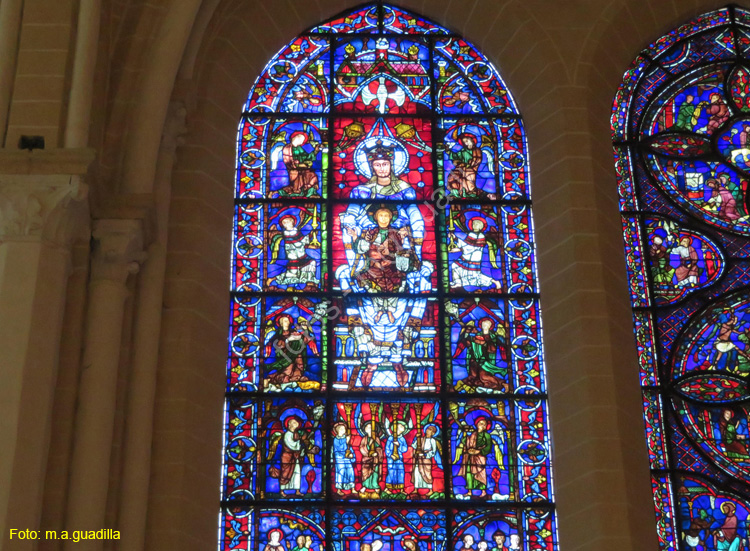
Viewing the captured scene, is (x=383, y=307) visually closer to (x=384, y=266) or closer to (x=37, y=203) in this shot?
(x=384, y=266)

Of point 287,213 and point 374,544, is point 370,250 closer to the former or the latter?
point 287,213

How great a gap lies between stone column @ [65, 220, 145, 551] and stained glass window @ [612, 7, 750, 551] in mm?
3420

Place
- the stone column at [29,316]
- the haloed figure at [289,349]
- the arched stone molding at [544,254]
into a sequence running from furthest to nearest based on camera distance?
1. the haloed figure at [289,349]
2. the arched stone molding at [544,254]
3. the stone column at [29,316]

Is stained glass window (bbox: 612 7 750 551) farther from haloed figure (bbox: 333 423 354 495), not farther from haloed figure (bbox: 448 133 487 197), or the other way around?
haloed figure (bbox: 333 423 354 495)

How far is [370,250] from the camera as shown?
32.4ft

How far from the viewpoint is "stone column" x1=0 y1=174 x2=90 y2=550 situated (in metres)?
7.37

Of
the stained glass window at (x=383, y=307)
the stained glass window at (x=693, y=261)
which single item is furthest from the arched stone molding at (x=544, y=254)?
the stained glass window at (x=693, y=261)

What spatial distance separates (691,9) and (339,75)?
2.65 m

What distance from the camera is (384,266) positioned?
9820 millimetres

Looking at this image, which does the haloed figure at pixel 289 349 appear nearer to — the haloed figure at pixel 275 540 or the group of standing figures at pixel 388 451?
the group of standing figures at pixel 388 451

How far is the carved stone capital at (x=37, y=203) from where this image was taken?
798cm

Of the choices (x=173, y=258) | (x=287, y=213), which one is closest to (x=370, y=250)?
(x=287, y=213)

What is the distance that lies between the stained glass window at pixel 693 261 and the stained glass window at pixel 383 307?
2.49ft

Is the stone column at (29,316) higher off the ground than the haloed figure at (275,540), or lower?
higher
